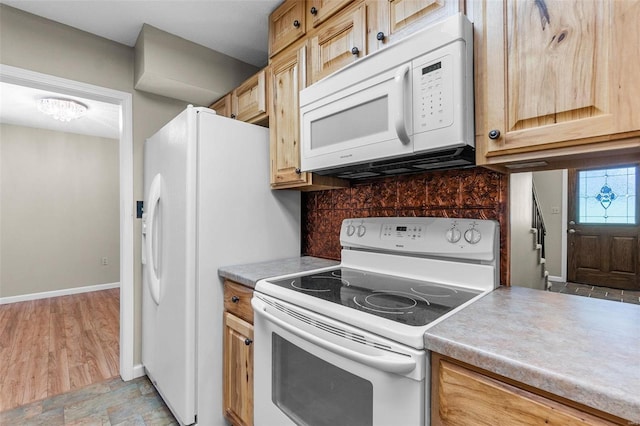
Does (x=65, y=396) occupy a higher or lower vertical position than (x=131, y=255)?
lower

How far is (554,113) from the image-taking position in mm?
878

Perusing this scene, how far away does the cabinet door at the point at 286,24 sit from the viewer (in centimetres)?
167

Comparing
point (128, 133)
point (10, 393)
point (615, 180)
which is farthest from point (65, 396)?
point (615, 180)

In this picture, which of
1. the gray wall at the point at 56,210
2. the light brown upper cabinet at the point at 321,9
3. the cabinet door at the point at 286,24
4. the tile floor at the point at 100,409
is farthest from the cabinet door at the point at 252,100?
the gray wall at the point at 56,210

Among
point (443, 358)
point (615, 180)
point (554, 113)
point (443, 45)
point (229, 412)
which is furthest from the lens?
point (229, 412)

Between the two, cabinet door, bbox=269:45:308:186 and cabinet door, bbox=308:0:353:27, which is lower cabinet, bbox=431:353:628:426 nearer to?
cabinet door, bbox=269:45:308:186

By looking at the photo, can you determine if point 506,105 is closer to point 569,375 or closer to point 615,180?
point 615,180

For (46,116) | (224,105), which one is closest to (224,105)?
(224,105)

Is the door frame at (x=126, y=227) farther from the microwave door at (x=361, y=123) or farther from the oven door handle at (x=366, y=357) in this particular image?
the oven door handle at (x=366, y=357)

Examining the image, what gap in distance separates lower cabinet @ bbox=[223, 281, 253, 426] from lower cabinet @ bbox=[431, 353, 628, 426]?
908 millimetres

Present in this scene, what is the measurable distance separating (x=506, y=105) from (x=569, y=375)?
756mm

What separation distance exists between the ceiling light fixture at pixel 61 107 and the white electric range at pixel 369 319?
339cm

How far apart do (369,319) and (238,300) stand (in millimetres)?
848

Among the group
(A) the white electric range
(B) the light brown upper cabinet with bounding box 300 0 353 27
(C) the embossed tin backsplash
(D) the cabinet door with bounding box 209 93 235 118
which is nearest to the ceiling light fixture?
(D) the cabinet door with bounding box 209 93 235 118
